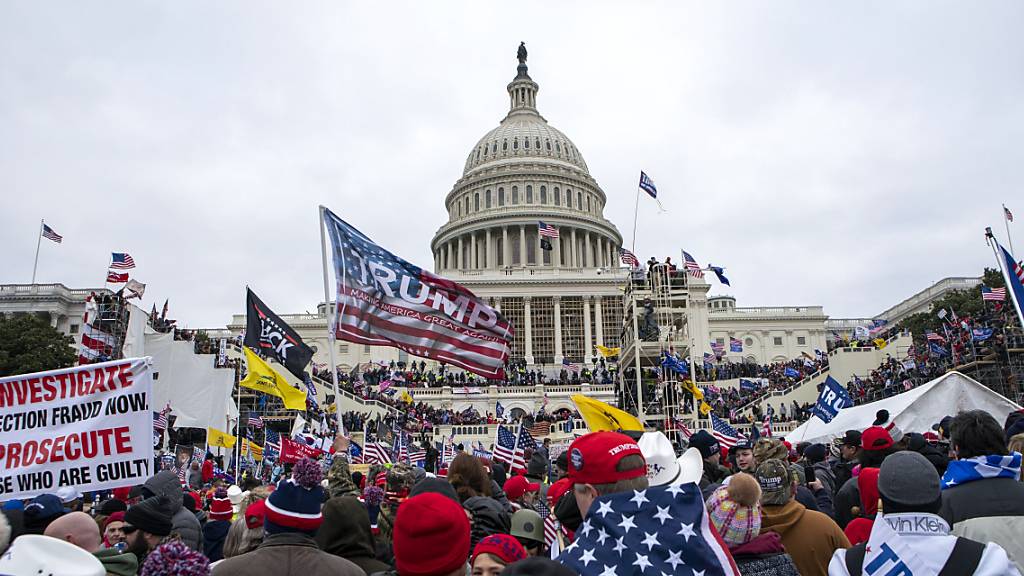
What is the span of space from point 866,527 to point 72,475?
6692 mm

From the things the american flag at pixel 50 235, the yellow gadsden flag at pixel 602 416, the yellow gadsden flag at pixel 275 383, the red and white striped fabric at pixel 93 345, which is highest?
the american flag at pixel 50 235

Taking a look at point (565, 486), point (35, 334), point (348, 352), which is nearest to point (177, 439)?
point (35, 334)

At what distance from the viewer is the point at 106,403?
7477mm

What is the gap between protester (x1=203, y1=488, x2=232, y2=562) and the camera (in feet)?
23.8

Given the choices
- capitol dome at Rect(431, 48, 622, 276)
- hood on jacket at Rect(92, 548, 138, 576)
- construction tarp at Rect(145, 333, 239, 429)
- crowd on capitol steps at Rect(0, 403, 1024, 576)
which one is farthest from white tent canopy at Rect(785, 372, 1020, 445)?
capitol dome at Rect(431, 48, 622, 276)

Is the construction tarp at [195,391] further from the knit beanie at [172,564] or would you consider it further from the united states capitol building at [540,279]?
the united states capitol building at [540,279]

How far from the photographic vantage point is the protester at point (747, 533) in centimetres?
416

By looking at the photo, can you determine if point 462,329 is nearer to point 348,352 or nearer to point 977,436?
point 977,436

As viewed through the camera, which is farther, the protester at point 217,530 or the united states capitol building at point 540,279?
the united states capitol building at point 540,279

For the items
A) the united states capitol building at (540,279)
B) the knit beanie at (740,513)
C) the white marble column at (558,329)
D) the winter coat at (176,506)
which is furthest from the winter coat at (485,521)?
the white marble column at (558,329)

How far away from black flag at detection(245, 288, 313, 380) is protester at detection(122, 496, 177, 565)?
956 cm

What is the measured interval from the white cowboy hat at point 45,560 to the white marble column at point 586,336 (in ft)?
233

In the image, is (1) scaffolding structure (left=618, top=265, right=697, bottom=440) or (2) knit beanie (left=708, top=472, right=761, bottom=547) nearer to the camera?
(2) knit beanie (left=708, top=472, right=761, bottom=547)

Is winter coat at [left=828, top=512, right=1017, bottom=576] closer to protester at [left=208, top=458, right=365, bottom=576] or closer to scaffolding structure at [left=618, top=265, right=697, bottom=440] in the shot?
protester at [left=208, top=458, right=365, bottom=576]
